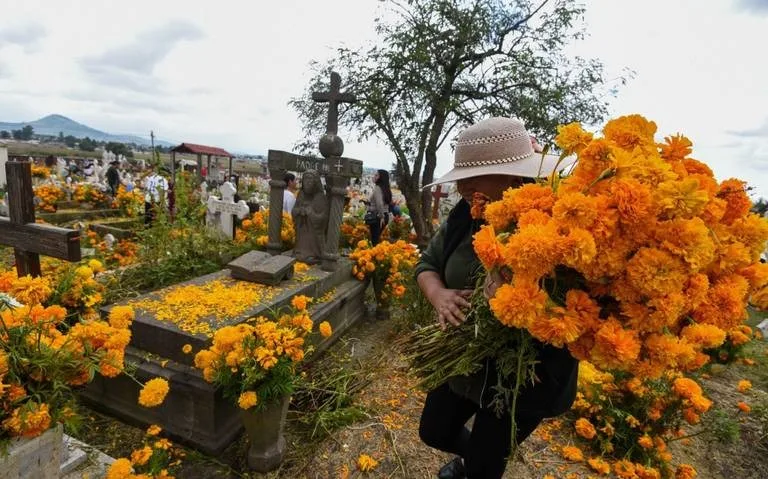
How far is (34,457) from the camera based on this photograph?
127 centimetres

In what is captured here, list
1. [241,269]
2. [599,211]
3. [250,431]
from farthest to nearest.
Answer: [241,269] → [250,431] → [599,211]

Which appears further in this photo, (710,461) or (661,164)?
(710,461)

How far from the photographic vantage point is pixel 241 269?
147 inches

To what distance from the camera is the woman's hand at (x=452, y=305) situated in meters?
1.45

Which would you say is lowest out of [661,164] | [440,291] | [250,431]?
[250,431]

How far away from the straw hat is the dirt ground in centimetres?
153

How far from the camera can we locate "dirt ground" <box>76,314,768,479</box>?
2.34 m

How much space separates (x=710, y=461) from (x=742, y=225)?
2.60m

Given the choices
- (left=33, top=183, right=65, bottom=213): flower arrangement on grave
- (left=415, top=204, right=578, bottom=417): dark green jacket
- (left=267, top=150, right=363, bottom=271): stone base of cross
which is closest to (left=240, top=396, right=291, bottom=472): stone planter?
(left=415, top=204, right=578, bottom=417): dark green jacket

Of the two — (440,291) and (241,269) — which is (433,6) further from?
(440,291)

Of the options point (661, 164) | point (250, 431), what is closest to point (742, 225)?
point (661, 164)

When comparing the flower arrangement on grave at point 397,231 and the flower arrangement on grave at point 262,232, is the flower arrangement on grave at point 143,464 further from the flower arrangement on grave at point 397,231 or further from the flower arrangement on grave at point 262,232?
the flower arrangement on grave at point 397,231

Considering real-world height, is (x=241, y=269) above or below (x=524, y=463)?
above

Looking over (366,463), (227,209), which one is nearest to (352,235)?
(227,209)
